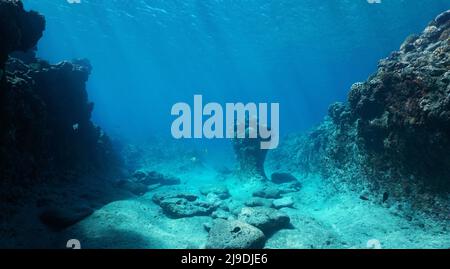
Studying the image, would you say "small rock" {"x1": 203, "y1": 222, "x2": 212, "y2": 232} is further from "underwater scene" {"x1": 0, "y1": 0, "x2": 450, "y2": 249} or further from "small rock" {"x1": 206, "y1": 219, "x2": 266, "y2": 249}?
"small rock" {"x1": 206, "y1": 219, "x2": 266, "y2": 249}

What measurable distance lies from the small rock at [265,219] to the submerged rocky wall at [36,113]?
6.30 m

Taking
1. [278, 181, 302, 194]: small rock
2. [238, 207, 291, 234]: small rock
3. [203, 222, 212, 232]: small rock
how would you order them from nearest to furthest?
[238, 207, 291, 234]: small rock, [203, 222, 212, 232]: small rock, [278, 181, 302, 194]: small rock

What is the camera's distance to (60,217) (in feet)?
26.7

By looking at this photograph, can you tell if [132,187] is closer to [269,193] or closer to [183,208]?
[183,208]

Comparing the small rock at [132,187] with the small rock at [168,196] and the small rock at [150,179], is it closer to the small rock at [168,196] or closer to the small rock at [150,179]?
the small rock at [168,196]

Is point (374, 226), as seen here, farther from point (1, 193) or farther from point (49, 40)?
point (49, 40)

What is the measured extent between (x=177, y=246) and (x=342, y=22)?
1299 inches

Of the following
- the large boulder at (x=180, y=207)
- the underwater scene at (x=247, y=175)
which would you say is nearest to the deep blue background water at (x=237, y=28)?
the underwater scene at (x=247, y=175)

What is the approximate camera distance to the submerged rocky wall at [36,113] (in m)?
7.91

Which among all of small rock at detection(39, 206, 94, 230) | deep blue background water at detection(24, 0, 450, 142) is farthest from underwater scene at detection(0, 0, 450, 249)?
deep blue background water at detection(24, 0, 450, 142)

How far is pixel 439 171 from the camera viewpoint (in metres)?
8.63

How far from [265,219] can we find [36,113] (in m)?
7.50

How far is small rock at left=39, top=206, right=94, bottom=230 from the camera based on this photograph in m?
8.02

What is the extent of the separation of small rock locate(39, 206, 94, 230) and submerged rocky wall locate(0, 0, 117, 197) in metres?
1.18
